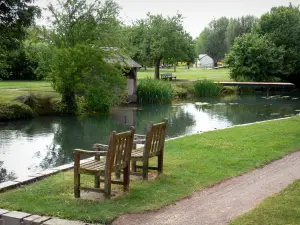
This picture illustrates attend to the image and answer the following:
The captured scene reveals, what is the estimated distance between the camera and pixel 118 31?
104ft

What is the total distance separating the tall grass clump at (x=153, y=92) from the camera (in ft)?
122

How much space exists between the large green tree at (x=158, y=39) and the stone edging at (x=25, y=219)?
1552 inches

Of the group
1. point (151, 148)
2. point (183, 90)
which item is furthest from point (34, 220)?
point (183, 90)

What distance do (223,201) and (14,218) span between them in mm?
3457

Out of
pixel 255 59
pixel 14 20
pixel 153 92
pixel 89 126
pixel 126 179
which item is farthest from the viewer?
pixel 255 59

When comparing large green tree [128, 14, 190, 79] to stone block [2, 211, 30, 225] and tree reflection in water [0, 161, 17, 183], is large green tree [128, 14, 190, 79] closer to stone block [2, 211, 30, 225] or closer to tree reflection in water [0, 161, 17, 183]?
tree reflection in water [0, 161, 17, 183]

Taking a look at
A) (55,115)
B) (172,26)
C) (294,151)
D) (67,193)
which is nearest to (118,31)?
(55,115)

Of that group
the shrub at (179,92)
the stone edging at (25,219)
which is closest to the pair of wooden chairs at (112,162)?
the stone edging at (25,219)

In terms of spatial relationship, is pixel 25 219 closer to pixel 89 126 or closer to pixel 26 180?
pixel 26 180

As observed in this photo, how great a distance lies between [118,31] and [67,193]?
2496 centimetres

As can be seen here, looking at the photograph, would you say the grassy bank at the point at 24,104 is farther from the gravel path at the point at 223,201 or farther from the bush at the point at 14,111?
the gravel path at the point at 223,201

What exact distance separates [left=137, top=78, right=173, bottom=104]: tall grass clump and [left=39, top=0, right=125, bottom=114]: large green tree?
6758mm

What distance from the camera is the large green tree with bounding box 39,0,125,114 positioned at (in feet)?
90.7

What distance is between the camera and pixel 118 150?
25.0 feet
